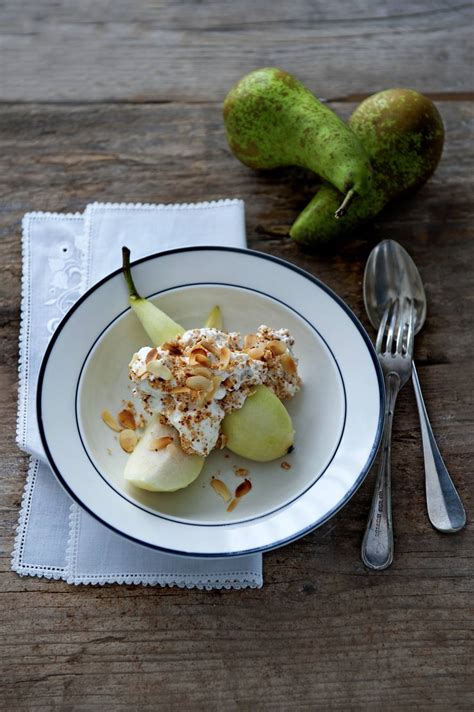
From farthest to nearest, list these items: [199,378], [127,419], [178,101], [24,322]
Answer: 1. [178,101]
2. [24,322]
3. [127,419]
4. [199,378]

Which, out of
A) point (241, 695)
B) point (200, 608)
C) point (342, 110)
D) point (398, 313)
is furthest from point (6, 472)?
point (342, 110)

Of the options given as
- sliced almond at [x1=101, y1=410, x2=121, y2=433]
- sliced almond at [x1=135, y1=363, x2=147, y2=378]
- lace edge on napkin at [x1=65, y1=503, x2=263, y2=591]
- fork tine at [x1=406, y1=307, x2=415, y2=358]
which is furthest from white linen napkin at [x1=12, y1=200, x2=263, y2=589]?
fork tine at [x1=406, y1=307, x2=415, y2=358]

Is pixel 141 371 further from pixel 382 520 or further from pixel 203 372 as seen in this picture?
pixel 382 520

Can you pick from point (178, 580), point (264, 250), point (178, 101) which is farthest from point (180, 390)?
point (178, 101)

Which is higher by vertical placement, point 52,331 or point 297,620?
point 52,331

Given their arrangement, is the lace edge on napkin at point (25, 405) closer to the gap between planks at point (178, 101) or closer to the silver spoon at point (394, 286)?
the gap between planks at point (178, 101)

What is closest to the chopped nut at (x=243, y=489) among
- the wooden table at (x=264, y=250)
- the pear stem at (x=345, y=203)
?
the wooden table at (x=264, y=250)

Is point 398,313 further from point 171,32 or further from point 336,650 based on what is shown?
point 171,32
